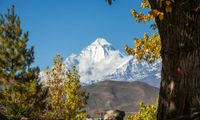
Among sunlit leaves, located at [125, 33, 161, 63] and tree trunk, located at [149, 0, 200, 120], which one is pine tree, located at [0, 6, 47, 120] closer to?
sunlit leaves, located at [125, 33, 161, 63]

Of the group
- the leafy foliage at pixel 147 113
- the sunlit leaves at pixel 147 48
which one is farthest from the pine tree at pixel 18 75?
the sunlit leaves at pixel 147 48

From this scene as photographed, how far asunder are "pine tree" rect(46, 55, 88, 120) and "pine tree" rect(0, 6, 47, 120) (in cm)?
306

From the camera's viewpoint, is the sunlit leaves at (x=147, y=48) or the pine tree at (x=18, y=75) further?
the pine tree at (x=18, y=75)

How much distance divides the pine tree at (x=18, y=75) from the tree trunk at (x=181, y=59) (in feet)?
100

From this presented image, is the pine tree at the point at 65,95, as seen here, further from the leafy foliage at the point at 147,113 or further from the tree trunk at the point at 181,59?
the tree trunk at the point at 181,59

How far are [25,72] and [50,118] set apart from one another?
5583 mm

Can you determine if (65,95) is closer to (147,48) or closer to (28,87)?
(28,87)

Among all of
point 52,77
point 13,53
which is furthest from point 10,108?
point 52,77

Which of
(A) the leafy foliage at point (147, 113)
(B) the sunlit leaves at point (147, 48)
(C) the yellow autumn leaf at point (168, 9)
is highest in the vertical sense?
(B) the sunlit leaves at point (147, 48)

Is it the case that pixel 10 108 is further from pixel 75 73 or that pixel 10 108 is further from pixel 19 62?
pixel 75 73

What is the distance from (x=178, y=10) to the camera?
260 inches

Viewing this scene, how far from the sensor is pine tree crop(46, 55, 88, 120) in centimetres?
4441

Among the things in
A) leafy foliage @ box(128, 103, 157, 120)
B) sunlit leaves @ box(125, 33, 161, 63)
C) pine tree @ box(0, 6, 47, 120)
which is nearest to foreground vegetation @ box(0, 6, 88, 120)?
pine tree @ box(0, 6, 47, 120)

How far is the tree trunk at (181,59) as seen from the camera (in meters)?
6.52
